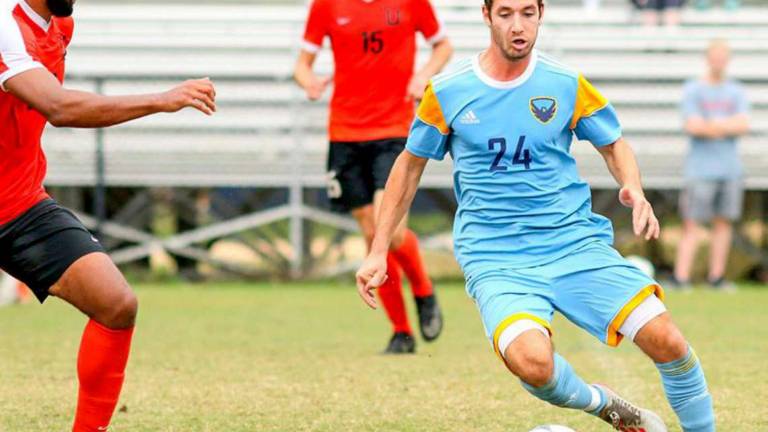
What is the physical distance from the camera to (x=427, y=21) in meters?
9.38

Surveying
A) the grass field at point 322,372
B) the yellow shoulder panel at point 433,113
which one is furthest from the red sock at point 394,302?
the yellow shoulder panel at point 433,113

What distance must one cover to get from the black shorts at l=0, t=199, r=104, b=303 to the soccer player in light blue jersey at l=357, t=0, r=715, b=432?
1135 millimetres

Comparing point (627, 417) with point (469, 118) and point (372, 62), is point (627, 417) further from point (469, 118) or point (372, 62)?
point (372, 62)

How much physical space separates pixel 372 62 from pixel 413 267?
1366 millimetres

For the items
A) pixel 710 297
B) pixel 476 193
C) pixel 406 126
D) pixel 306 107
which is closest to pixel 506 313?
pixel 476 193

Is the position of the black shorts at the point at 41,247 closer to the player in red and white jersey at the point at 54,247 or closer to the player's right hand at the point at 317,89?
the player in red and white jersey at the point at 54,247

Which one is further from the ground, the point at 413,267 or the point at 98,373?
the point at 98,373

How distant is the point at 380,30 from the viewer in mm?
9242

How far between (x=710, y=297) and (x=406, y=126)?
5.22 meters

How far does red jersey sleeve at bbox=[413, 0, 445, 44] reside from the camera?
9.33 metres

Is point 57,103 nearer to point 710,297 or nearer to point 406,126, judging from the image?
point 406,126

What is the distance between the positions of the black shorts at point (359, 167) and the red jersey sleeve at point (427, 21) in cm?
75

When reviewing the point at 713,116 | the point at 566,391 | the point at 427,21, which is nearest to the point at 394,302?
the point at 427,21

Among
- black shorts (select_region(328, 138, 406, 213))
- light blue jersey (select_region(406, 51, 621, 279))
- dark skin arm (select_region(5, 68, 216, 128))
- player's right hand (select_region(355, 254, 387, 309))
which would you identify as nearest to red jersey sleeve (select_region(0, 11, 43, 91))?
dark skin arm (select_region(5, 68, 216, 128))
